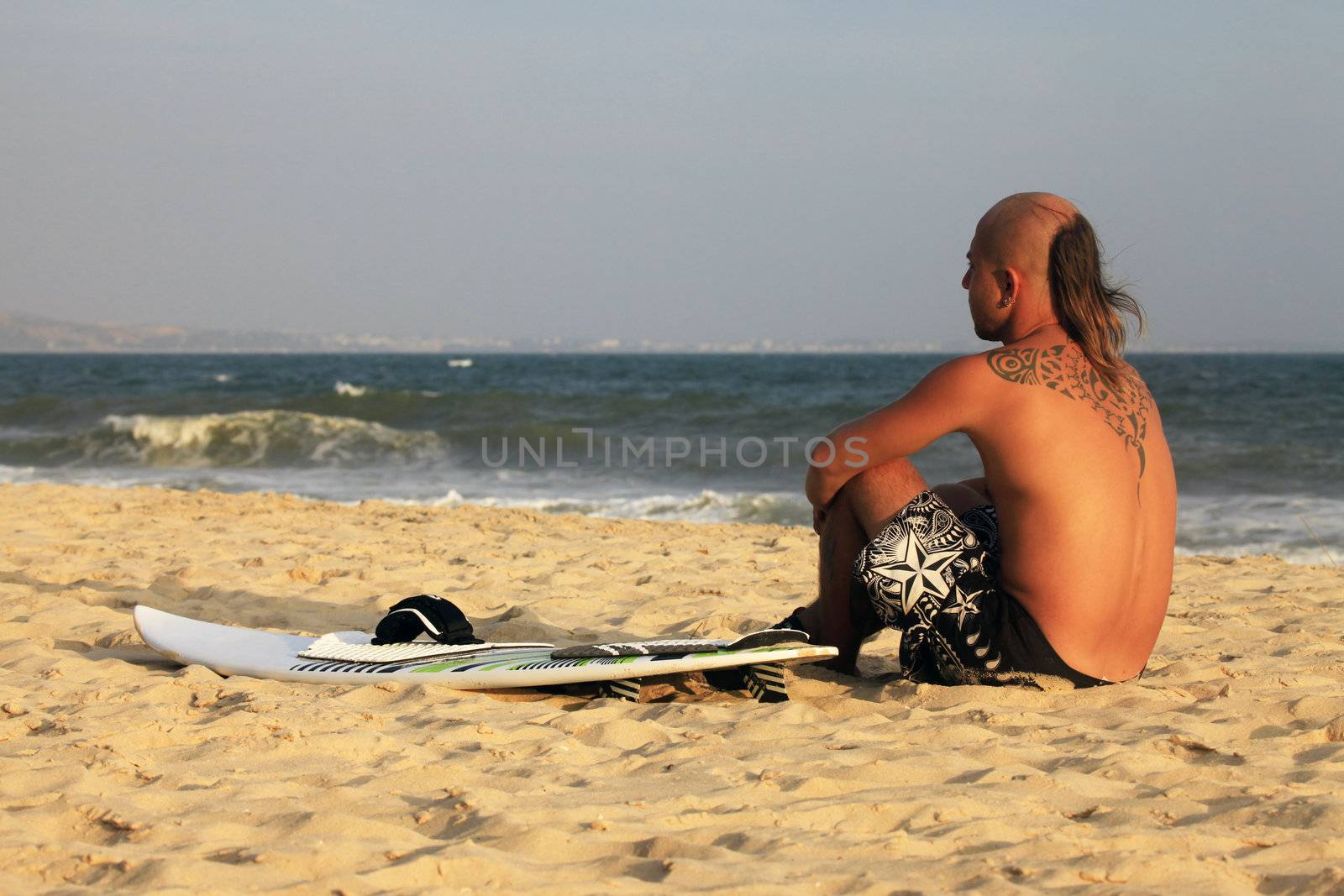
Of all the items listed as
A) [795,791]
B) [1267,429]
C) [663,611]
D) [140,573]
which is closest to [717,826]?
[795,791]

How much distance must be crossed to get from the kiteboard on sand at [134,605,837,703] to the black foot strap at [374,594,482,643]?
0.03 m

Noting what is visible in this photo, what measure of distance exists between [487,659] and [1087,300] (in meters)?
1.94

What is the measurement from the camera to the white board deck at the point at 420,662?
3139 millimetres

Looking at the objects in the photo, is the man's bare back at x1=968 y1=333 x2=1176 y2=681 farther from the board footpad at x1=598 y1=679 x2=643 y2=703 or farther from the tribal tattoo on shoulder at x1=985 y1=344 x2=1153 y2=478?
the board footpad at x1=598 y1=679 x2=643 y2=703

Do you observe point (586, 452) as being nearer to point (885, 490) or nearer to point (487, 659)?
point (487, 659)

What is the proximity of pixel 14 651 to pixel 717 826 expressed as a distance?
2623 millimetres

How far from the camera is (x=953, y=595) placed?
9.61 feet

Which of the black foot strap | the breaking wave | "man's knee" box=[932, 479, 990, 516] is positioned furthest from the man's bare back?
the breaking wave

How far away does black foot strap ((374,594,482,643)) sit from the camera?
11.5ft

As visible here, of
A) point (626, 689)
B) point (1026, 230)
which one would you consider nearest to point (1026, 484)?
point (1026, 230)

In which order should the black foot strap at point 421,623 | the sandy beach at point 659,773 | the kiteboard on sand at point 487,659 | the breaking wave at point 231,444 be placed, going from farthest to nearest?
the breaking wave at point 231,444, the black foot strap at point 421,623, the kiteboard on sand at point 487,659, the sandy beach at point 659,773

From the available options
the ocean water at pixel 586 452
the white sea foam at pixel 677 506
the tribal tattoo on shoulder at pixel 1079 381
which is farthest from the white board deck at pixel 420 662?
the ocean water at pixel 586 452

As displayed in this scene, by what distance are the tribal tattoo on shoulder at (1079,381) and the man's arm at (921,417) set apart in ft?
0.27

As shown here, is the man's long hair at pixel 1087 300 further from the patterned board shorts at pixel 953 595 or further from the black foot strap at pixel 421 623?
the black foot strap at pixel 421 623
